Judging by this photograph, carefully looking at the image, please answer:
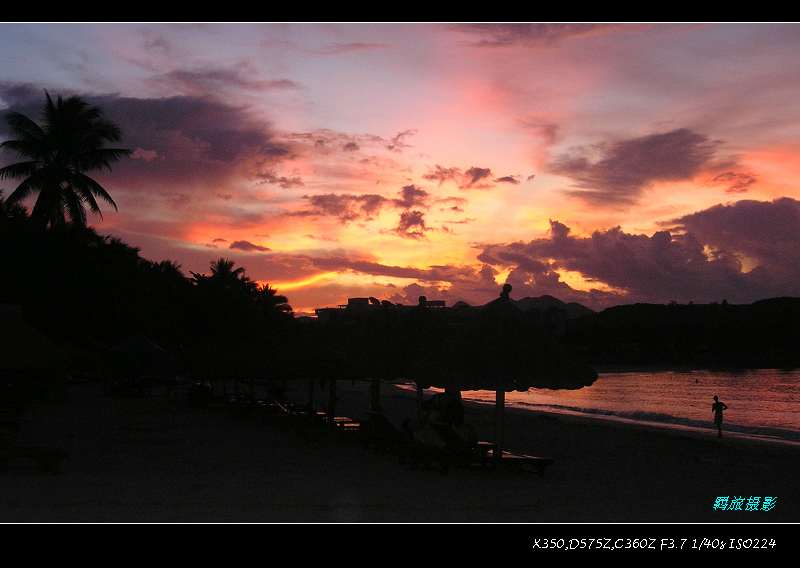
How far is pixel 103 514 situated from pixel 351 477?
4.39 metres

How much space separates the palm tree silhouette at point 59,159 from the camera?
3691 cm

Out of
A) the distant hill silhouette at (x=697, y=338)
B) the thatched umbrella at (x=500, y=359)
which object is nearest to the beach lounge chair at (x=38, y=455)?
the thatched umbrella at (x=500, y=359)

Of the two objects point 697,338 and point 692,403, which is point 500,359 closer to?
point 692,403

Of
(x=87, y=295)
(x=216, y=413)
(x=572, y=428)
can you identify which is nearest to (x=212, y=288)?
(x=87, y=295)

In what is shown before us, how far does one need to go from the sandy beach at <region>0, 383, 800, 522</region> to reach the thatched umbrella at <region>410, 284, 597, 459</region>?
4.86ft

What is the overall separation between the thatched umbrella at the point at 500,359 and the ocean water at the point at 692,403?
2502cm

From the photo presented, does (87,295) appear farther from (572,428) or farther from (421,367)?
(421,367)

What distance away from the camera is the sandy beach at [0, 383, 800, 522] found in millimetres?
9664

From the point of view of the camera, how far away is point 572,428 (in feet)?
88.9

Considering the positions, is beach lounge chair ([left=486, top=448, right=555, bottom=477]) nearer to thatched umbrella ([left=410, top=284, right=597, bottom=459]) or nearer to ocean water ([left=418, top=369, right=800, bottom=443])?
thatched umbrella ([left=410, top=284, right=597, bottom=459])

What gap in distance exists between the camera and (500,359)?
1267cm

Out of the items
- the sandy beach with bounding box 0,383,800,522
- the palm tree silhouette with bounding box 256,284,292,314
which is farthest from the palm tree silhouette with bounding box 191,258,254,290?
the sandy beach with bounding box 0,383,800,522
